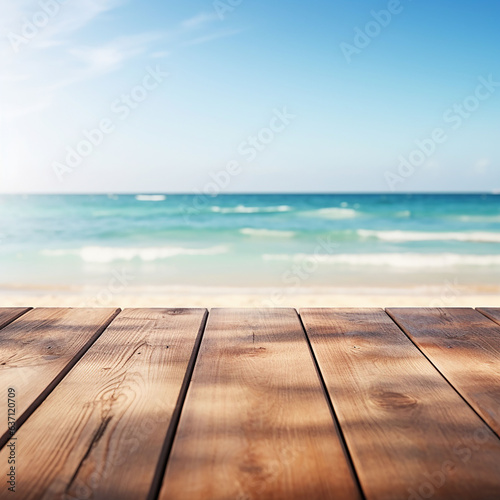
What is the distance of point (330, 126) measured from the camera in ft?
67.9

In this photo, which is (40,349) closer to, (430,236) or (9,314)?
(9,314)

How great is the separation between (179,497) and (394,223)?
17614 millimetres

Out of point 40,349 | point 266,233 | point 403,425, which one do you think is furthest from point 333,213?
point 403,425

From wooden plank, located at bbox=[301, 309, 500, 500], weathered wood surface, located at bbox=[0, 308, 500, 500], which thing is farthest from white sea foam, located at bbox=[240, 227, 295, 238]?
wooden plank, located at bbox=[301, 309, 500, 500]

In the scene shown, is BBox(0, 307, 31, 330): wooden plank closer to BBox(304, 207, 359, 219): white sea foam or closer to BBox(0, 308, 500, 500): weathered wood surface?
BBox(0, 308, 500, 500): weathered wood surface

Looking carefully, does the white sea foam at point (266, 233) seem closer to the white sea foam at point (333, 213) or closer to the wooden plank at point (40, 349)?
the white sea foam at point (333, 213)

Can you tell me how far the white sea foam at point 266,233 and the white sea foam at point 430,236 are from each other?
2.21 m

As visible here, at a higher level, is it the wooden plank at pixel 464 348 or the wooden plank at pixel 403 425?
the wooden plank at pixel 464 348

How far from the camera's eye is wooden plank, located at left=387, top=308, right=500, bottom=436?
838 millimetres

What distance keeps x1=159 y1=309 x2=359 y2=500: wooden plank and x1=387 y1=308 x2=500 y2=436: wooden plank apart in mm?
276

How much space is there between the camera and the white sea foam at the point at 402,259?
8.87m
